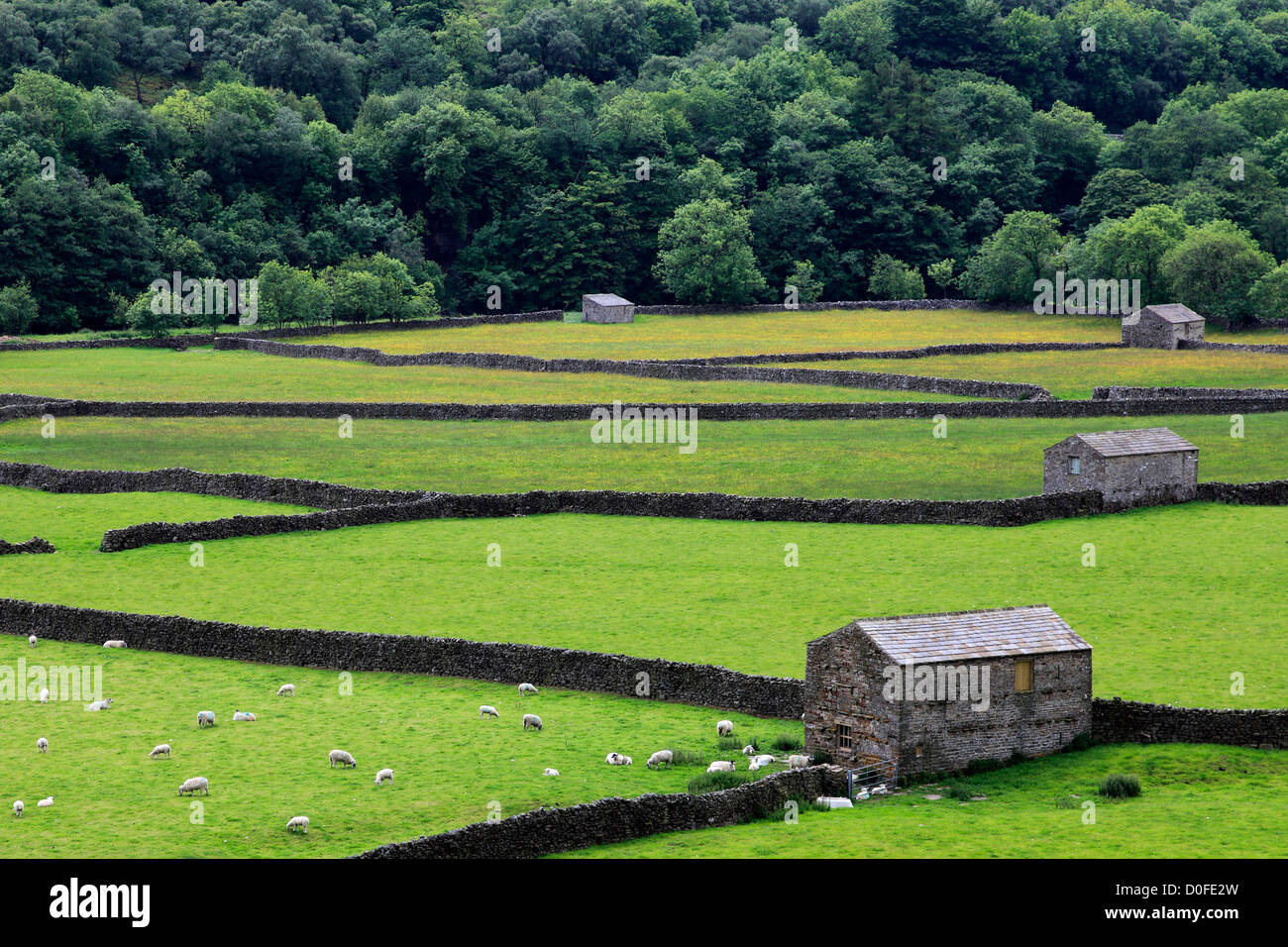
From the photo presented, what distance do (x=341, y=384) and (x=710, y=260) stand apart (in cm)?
5026

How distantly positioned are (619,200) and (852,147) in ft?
74.8

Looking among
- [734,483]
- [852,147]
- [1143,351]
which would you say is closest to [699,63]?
[852,147]

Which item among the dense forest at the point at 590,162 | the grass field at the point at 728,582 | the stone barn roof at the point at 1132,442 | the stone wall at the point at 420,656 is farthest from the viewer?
the dense forest at the point at 590,162

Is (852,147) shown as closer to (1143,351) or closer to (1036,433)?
(1143,351)

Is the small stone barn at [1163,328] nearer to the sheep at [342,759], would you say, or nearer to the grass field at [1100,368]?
the grass field at [1100,368]

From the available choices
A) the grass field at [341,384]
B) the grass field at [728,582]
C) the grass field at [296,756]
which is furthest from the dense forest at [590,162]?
the grass field at [296,756]

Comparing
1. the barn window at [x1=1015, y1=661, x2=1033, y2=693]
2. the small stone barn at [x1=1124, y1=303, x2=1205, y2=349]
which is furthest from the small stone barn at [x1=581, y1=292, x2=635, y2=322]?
the barn window at [x1=1015, y1=661, x2=1033, y2=693]

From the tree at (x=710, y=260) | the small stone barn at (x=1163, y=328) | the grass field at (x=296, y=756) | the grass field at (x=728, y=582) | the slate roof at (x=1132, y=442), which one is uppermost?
the tree at (x=710, y=260)

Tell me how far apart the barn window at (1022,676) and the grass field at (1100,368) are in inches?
1947

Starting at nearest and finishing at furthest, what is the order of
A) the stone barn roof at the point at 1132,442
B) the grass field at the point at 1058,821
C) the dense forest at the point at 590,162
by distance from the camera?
the grass field at the point at 1058,821 < the stone barn roof at the point at 1132,442 < the dense forest at the point at 590,162

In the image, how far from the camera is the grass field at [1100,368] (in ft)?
267

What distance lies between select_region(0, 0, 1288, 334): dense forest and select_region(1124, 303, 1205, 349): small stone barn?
9.07 m

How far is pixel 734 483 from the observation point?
5981 cm

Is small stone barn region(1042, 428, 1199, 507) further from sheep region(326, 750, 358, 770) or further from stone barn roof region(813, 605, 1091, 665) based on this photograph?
sheep region(326, 750, 358, 770)
